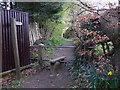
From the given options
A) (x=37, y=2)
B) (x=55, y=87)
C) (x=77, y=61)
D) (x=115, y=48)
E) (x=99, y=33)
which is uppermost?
(x=37, y=2)

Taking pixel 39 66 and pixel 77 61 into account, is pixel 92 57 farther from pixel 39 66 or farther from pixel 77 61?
pixel 39 66

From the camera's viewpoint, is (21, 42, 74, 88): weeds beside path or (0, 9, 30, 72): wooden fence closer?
(21, 42, 74, 88): weeds beside path

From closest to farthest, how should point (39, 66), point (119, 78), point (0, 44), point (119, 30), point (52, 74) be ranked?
point (119, 78), point (119, 30), point (0, 44), point (52, 74), point (39, 66)

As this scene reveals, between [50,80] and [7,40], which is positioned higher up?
[7,40]

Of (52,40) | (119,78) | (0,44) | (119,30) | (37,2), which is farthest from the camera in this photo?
(52,40)

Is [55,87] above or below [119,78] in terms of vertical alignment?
below

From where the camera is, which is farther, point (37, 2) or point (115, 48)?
point (37, 2)

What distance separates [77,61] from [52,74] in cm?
93

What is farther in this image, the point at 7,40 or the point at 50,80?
the point at 7,40

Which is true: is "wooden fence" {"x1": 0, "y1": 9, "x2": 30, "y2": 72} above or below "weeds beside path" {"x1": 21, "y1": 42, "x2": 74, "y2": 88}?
above

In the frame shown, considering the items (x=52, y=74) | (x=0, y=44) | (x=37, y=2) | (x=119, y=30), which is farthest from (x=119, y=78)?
(x=37, y=2)

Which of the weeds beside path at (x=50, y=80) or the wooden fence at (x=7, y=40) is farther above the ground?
the wooden fence at (x=7, y=40)

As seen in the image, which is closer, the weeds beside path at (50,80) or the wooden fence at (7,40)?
the weeds beside path at (50,80)

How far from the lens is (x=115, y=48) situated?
5.98m
